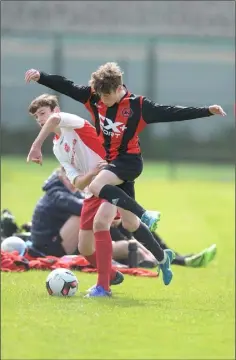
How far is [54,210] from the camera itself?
10391 mm

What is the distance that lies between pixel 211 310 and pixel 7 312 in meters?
1.39

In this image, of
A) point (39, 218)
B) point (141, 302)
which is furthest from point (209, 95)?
point (141, 302)

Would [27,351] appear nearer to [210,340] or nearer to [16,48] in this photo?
[210,340]

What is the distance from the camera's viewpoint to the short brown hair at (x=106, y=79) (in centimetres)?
753

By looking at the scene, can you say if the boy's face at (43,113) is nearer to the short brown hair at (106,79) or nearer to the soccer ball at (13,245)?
the short brown hair at (106,79)

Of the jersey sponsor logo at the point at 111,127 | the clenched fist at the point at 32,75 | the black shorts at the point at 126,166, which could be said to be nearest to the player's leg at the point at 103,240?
the black shorts at the point at 126,166

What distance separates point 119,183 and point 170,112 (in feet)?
2.09

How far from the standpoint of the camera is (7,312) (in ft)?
A: 22.7

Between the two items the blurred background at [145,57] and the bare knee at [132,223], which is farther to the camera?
the blurred background at [145,57]

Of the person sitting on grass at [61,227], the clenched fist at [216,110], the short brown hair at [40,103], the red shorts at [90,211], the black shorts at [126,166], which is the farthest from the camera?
the person sitting on grass at [61,227]

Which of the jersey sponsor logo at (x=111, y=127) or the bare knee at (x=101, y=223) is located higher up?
the jersey sponsor logo at (x=111, y=127)

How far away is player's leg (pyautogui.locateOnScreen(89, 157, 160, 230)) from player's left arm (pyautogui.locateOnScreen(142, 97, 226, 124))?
34cm

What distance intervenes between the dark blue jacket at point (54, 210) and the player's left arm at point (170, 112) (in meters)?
2.74

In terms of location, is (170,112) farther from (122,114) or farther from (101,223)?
(101,223)
